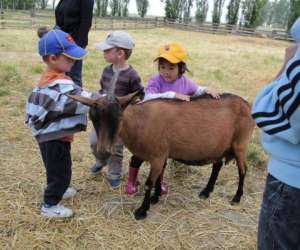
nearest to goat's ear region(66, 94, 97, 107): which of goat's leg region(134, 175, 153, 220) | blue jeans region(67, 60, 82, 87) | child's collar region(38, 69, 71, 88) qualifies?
child's collar region(38, 69, 71, 88)

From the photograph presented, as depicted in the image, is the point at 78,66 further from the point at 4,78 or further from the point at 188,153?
the point at 4,78

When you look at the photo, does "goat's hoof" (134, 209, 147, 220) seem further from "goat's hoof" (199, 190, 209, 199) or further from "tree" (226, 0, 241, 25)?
"tree" (226, 0, 241, 25)

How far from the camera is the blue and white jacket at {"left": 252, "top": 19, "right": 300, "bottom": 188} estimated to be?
62.7 inches

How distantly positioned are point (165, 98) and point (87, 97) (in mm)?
1041

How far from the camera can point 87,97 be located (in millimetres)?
3355

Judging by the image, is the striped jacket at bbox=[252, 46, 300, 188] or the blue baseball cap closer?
the striped jacket at bbox=[252, 46, 300, 188]

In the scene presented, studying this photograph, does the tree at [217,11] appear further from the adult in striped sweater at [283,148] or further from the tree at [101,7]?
the adult in striped sweater at [283,148]

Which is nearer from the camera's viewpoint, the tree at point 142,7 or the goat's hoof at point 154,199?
the goat's hoof at point 154,199

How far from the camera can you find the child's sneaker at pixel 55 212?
13.0ft

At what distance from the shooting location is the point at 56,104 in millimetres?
3414

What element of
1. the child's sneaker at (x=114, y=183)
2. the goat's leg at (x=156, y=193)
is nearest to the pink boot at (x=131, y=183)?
the child's sneaker at (x=114, y=183)

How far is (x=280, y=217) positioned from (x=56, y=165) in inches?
92.1

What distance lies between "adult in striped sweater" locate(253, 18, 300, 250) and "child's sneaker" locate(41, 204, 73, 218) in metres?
2.45

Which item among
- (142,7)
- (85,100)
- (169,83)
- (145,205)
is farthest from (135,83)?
(142,7)
